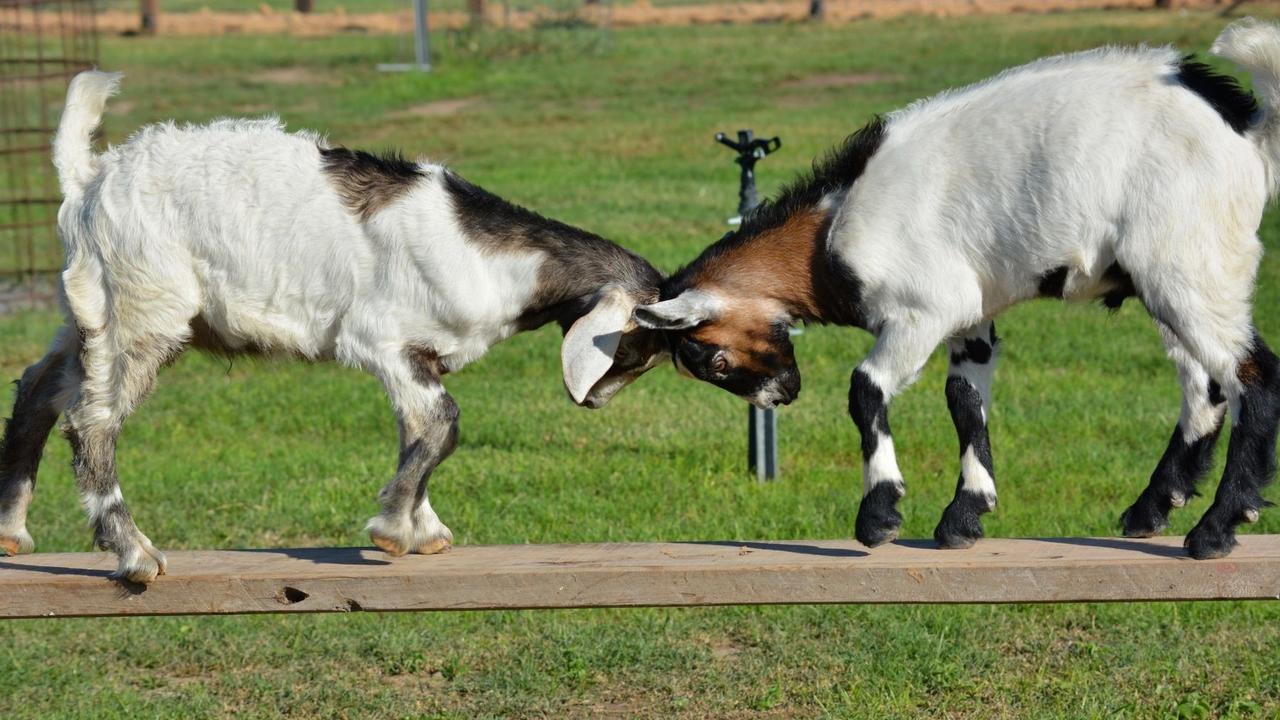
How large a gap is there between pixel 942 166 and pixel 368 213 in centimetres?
166

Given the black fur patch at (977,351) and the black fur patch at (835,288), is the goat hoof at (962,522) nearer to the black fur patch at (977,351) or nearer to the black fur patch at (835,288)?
the black fur patch at (977,351)

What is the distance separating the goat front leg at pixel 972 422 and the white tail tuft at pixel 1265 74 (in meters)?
0.93

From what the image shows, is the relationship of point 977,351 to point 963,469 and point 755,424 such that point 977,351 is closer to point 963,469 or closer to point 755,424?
point 963,469

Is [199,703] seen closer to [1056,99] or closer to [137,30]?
[1056,99]

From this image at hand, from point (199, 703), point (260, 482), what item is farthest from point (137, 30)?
point (199, 703)

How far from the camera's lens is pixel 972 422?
488 cm

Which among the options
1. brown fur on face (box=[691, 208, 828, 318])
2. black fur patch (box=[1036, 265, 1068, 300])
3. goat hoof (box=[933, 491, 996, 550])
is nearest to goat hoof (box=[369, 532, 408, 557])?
brown fur on face (box=[691, 208, 828, 318])

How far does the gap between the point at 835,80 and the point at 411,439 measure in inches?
706

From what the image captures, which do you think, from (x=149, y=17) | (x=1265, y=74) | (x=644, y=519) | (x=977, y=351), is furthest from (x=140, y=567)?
(x=149, y=17)

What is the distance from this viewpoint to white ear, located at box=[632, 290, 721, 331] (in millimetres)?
4488

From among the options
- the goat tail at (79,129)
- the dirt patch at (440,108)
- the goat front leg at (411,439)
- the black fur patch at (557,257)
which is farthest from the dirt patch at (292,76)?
the goat front leg at (411,439)

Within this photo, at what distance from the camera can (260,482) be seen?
7816mm

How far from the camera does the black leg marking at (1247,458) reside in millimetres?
4285

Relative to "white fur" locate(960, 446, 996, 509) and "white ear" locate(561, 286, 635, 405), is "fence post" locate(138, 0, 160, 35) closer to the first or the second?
"white ear" locate(561, 286, 635, 405)
